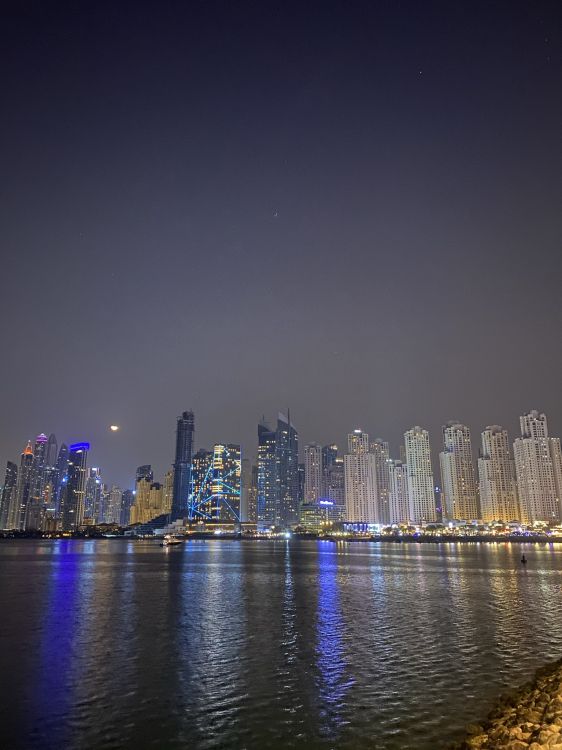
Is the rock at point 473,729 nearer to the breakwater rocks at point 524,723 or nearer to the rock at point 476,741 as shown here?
the breakwater rocks at point 524,723

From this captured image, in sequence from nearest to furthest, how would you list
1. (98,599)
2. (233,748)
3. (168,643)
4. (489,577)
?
(233,748)
(168,643)
(98,599)
(489,577)

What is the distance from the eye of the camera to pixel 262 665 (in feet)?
81.7

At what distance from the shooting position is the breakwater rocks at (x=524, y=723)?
536 inches

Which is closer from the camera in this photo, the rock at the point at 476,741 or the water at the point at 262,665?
the rock at the point at 476,741

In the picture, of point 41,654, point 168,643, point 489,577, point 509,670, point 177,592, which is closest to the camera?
point 509,670

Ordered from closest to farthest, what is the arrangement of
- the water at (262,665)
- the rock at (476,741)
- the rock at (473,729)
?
1. the rock at (476,741)
2. the rock at (473,729)
3. the water at (262,665)

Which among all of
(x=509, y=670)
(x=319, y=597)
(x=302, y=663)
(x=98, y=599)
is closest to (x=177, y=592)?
(x=98, y=599)

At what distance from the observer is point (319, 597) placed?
48.6 meters

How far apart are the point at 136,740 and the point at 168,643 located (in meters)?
14.2

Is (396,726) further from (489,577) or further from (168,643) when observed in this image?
(489,577)

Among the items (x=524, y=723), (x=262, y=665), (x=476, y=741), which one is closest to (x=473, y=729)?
(x=476, y=741)

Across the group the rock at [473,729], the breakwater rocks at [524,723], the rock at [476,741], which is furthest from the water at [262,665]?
the rock at [476,741]

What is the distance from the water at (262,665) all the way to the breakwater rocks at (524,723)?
865 mm

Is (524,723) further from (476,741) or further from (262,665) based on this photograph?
(262,665)
